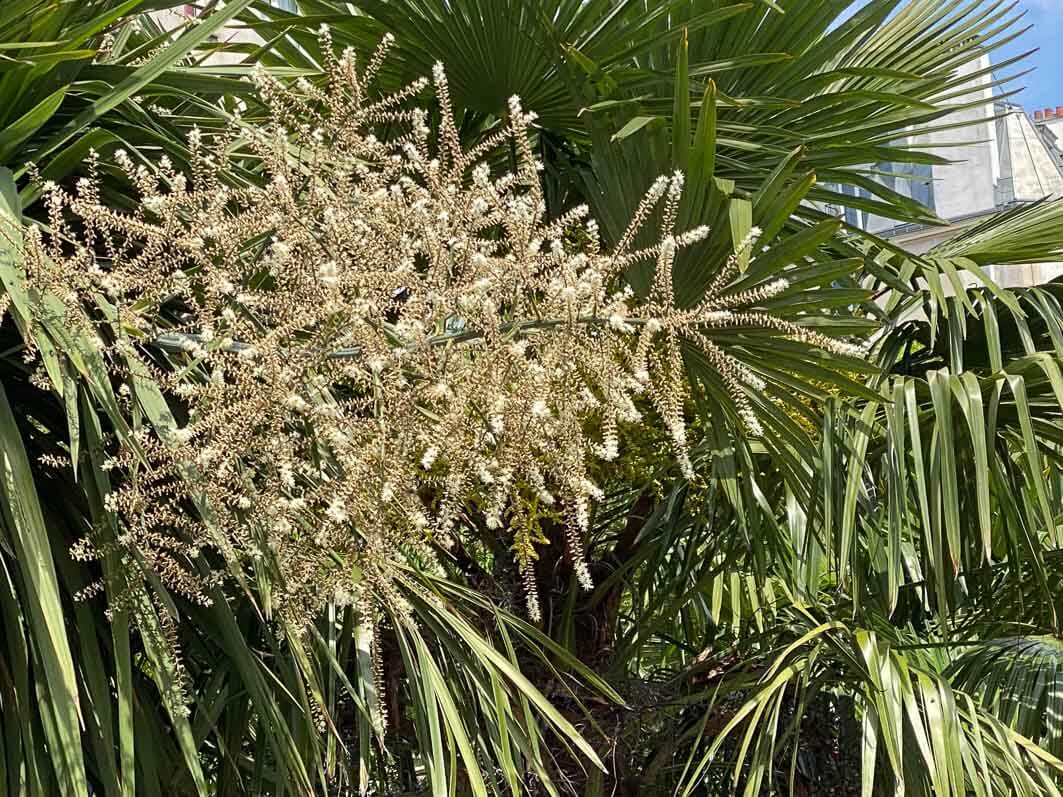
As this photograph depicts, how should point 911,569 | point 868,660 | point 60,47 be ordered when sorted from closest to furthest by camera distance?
point 60,47, point 868,660, point 911,569

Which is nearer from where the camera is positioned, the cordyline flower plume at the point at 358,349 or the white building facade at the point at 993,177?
the cordyline flower plume at the point at 358,349

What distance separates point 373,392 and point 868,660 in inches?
46.0

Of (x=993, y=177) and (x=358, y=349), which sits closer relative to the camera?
(x=358, y=349)

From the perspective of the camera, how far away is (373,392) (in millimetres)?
1451

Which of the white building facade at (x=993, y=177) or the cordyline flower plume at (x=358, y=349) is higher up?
the white building facade at (x=993, y=177)

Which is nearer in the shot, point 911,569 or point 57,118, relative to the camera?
point 57,118

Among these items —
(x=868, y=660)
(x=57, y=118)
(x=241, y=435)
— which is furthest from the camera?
(x=868, y=660)

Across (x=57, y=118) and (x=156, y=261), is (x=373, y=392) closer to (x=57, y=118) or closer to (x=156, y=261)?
(x=156, y=261)

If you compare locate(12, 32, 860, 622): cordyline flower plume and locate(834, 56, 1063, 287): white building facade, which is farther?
locate(834, 56, 1063, 287): white building facade

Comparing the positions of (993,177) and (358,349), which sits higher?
(993,177)

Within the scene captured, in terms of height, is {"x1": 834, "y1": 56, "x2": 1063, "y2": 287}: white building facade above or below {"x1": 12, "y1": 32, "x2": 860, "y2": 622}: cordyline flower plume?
above

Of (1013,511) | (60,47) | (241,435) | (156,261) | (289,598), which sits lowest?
(1013,511)

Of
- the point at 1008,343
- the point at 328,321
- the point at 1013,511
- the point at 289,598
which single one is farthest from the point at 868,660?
the point at 328,321

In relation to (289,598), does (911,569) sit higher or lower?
lower
